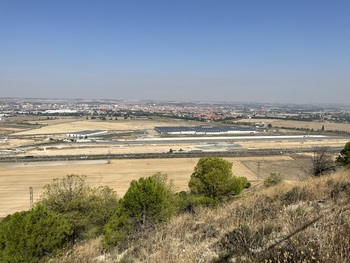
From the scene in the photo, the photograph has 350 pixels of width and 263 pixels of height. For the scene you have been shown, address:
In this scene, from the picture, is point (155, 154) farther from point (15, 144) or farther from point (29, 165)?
point (15, 144)

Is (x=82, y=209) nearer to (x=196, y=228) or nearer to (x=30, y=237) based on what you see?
(x=30, y=237)

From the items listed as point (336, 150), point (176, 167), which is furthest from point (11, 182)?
point (336, 150)

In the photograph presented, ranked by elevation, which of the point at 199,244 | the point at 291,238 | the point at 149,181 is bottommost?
the point at 149,181

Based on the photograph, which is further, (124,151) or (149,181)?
(124,151)

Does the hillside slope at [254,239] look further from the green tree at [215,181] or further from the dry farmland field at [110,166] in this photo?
the dry farmland field at [110,166]

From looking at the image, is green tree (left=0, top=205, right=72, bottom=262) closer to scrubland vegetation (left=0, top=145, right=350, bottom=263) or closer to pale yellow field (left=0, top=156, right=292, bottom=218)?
scrubland vegetation (left=0, top=145, right=350, bottom=263)

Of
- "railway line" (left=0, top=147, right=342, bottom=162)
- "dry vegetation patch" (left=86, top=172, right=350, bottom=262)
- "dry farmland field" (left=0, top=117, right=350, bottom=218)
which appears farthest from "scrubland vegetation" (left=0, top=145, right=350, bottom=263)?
"railway line" (left=0, top=147, right=342, bottom=162)

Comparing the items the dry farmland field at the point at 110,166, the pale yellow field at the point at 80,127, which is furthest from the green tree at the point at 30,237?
the pale yellow field at the point at 80,127
